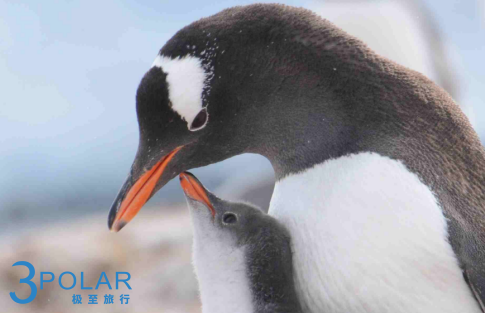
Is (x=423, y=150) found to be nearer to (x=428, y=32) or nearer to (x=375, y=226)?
(x=375, y=226)

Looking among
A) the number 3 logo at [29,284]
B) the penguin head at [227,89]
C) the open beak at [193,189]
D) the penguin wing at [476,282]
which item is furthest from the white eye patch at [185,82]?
the number 3 logo at [29,284]

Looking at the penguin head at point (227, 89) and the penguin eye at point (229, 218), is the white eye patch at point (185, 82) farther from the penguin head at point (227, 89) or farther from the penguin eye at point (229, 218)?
the penguin eye at point (229, 218)

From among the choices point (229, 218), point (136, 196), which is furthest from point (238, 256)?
point (136, 196)

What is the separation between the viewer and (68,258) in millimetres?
2812

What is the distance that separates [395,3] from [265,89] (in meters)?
3.75

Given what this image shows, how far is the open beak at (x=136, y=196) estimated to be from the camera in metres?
1.02

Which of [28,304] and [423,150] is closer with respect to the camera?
[423,150]

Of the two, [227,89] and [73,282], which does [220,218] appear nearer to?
[227,89]

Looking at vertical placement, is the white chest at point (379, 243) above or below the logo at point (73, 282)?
above

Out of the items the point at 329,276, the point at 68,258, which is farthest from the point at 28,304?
the point at 329,276

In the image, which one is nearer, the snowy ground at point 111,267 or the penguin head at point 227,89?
the penguin head at point 227,89

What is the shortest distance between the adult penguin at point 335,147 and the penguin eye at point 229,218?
0.11 meters

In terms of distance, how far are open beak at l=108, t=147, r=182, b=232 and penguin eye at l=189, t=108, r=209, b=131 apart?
2.1 inches

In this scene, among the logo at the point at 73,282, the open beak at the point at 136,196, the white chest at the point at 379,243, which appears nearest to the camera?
the white chest at the point at 379,243
